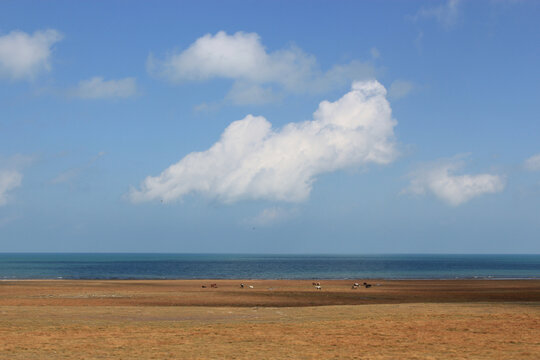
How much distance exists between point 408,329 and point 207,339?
985cm

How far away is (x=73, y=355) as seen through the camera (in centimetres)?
2025

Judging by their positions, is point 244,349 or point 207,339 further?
point 207,339

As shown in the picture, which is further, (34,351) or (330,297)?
(330,297)

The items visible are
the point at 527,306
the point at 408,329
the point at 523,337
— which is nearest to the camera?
the point at 523,337

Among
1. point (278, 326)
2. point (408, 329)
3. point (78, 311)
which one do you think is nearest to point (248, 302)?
point (78, 311)

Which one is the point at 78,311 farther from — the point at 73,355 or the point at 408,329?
the point at 408,329

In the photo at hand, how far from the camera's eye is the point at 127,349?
70.5ft

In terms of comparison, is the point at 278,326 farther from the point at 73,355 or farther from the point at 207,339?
the point at 73,355

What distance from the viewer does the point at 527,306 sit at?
38.4 m

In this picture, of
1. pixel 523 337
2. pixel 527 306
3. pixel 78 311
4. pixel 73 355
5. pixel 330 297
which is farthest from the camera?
pixel 330 297

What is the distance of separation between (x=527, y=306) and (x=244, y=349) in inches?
1009

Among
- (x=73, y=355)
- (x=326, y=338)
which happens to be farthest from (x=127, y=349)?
(x=326, y=338)

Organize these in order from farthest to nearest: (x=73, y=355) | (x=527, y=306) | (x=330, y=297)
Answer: (x=330, y=297)
(x=527, y=306)
(x=73, y=355)

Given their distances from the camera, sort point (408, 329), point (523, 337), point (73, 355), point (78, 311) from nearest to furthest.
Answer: point (73, 355), point (523, 337), point (408, 329), point (78, 311)
